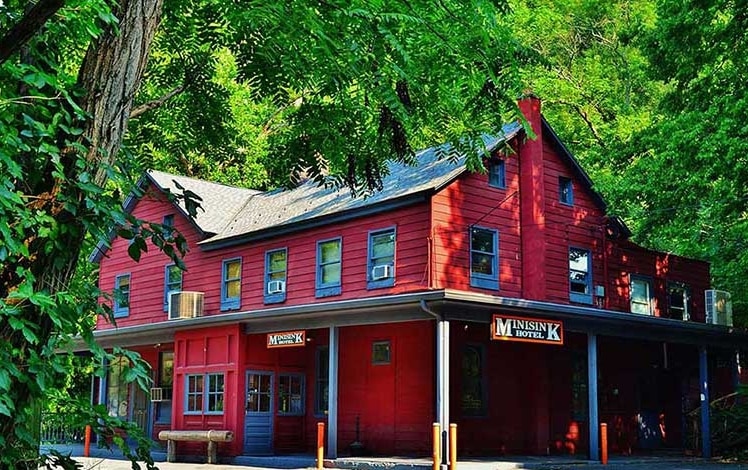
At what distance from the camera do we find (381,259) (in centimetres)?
2089

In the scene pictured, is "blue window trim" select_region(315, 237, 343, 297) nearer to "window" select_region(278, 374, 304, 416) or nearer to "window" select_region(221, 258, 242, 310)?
"window" select_region(278, 374, 304, 416)

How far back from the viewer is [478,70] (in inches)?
243

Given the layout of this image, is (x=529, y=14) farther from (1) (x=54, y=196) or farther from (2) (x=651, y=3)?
(1) (x=54, y=196)

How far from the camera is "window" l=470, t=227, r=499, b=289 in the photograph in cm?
2070

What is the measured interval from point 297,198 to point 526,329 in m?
9.28

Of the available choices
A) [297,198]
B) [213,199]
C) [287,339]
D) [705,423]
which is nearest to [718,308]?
[705,423]

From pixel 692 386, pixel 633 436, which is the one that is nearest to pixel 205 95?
pixel 633 436

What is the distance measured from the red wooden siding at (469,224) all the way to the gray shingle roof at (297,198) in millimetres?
545

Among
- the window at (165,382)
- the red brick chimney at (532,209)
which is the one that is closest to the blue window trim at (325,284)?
the red brick chimney at (532,209)

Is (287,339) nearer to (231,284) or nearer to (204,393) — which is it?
(204,393)

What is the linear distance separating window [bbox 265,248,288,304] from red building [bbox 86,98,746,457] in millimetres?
49

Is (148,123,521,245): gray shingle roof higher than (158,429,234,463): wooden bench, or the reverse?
(148,123,521,245): gray shingle roof

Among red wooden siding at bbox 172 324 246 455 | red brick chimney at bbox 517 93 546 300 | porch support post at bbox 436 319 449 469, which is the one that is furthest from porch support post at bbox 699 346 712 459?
red wooden siding at bbox 172 324 246 455

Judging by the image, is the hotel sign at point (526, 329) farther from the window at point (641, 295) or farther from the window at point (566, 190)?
the window at point (641, 295)
